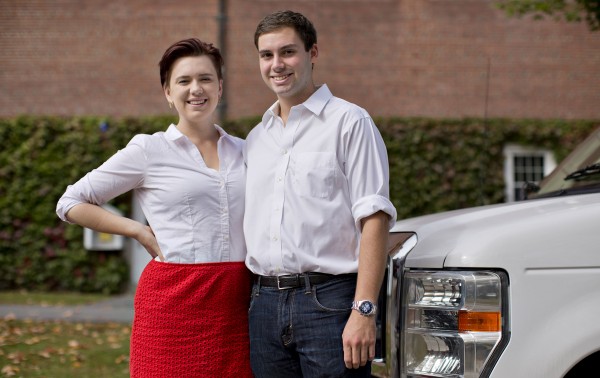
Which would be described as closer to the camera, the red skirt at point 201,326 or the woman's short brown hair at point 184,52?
the red skirt at point 201,326

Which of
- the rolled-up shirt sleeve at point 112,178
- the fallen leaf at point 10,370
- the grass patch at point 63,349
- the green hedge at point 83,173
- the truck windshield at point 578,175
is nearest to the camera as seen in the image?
the rolled-up shirt sleeve at point 112,178

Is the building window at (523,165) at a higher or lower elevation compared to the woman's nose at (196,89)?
higher

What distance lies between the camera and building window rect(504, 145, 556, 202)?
48.2 feet

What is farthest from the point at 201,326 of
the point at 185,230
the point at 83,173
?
the point at 83,173

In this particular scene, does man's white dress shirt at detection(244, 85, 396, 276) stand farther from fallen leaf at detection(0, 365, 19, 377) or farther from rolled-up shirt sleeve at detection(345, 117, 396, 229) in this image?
fallen leaf at detection(0, 365, 19, 377)

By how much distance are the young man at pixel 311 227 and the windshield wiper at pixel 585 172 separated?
4.35 ft

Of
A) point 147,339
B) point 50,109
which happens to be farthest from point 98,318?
point 147,339

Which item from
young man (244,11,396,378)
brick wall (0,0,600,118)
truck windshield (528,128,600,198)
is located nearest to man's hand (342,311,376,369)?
young man (244,11,396,378)

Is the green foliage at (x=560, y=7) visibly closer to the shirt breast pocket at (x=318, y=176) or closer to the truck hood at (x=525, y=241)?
the truck hood at (x=525, y=241)

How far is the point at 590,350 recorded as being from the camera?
2668 mm

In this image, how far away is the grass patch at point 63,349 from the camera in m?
7.34

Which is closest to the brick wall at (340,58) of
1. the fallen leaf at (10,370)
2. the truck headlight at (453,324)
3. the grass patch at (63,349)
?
the grass patch at (63,349)

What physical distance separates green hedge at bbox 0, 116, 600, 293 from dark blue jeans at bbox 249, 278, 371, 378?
36.8ft

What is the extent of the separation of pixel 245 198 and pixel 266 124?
32cm
